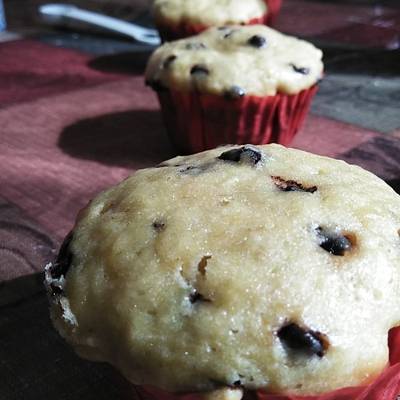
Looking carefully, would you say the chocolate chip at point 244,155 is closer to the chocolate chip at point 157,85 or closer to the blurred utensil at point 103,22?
the chocolate chip at point 157,85

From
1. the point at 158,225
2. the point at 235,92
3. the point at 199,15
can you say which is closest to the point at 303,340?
the point at 158,225

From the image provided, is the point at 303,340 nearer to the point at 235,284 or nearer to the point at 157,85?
the point at 235,284

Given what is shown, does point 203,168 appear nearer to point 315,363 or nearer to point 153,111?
point 315,363

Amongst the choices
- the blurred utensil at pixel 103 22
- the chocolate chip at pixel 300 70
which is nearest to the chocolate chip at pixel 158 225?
the chocolate chip at pixel 300 70

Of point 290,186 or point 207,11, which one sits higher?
point 290,186

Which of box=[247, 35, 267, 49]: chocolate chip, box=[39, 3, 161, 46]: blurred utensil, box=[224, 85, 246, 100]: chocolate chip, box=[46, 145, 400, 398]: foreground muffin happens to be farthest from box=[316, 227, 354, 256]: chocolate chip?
box=[39, 3, 161, 46]: blurred utensil

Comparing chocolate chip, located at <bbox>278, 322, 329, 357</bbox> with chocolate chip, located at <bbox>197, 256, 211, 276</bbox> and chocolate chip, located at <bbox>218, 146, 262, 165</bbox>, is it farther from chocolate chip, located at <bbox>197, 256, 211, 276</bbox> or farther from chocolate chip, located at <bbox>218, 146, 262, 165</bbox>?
chocolate chip, located at <bbox>218, 146, 262, 165</bbox>
